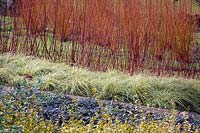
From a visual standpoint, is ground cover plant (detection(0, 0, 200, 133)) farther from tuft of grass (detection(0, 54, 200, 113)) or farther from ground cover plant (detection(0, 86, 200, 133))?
ground cover plant (detection(0, 86, 200, 133))

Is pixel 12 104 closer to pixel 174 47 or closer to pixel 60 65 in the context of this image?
pixel 60 65

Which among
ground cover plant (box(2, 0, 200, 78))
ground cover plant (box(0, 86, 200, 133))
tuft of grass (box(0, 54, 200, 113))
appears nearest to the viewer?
ground cover plant (box(0, 86, 200, 133))

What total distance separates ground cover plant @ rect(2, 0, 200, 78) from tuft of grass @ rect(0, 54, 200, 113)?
0.85m

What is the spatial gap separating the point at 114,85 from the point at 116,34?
145cm

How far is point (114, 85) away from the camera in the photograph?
4852 mm

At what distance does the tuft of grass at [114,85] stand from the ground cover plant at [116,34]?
2.79 feet

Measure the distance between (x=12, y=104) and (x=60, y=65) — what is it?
106 inches

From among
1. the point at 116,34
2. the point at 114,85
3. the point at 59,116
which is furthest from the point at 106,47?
the point at 59,116

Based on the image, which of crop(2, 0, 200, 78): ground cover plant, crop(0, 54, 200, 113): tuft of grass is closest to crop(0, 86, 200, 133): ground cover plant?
crop(0, 54, 200, 113): tuft of grass

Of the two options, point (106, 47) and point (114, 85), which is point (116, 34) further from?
point (114, 85)

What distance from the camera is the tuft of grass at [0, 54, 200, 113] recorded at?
4.76 meters

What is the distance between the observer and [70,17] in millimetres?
6230

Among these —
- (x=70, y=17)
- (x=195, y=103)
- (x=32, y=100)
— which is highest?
(x=70, y=17)

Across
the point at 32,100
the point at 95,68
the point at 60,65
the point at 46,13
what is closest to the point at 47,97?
the point at 32,100
